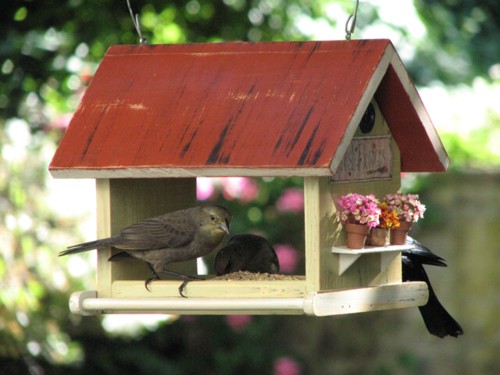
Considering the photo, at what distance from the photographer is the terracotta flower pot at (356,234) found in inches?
156

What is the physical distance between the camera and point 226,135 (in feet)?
13.1

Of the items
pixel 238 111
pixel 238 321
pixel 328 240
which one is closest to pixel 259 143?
pixel 238 111

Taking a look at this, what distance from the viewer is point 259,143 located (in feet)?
12.8

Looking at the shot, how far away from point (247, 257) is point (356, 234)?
0.66m

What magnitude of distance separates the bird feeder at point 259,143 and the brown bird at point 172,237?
125 millimetres

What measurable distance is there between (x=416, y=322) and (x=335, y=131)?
5203mm

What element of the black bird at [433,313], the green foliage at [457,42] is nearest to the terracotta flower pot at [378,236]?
the black bird at [433,313]

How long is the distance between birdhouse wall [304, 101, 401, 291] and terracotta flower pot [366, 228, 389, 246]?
0.11m

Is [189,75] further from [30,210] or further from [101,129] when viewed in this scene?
[30,210]

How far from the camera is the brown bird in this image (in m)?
4.16

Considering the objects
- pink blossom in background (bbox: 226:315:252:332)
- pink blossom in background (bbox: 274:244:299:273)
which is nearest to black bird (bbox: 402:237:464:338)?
pink blossom in background (bbox: 274:244:299:273)

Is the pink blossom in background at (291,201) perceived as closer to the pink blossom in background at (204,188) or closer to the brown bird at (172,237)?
the pink blossom in background at (204,188)

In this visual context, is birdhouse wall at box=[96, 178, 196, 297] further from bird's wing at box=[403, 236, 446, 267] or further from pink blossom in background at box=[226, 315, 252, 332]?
pink blossom in background at box=[226, 315, 252, 332]

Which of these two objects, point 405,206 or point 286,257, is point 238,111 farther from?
point 286,257
